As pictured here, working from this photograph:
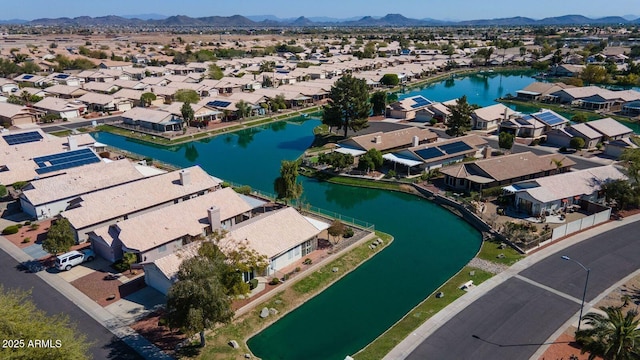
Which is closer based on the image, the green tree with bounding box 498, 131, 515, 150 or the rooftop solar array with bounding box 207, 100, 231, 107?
the green tree with bounding box 498, 131, 515, 150

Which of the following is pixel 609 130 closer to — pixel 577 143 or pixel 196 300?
pixel 577 143

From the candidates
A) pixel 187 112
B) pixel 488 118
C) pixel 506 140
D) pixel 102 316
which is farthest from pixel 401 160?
pixel 187 112

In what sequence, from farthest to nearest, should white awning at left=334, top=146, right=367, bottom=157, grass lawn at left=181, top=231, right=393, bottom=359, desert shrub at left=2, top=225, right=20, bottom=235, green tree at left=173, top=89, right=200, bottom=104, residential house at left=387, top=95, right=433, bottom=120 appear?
green tree at left=173, top=89, right=200, bottom=104, residential house at left=387, top=95, right=433, bottom=120, white awning at left=334, top=146, right=367, bottom=157, desert shrub at left=2, top=225, right=20, bottom=235, grass lawn at left=181, top=231, right=393, bottom=359

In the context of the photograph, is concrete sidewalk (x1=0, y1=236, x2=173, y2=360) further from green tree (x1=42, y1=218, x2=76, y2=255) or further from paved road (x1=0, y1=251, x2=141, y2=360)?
green tree (x1=42, y1=218, x2=76, y2=255)

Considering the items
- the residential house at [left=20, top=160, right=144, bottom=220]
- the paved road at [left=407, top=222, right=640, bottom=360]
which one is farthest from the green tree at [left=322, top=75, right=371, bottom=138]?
the paved road at [left=407, top=222, right=640, bottom=360]

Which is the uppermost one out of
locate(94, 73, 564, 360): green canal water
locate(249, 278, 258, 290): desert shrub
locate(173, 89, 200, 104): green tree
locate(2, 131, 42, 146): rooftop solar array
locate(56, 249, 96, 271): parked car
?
locate(173, 89, 200, 104): green tree

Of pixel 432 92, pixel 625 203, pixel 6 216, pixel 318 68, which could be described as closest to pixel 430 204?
pixel 625 203
